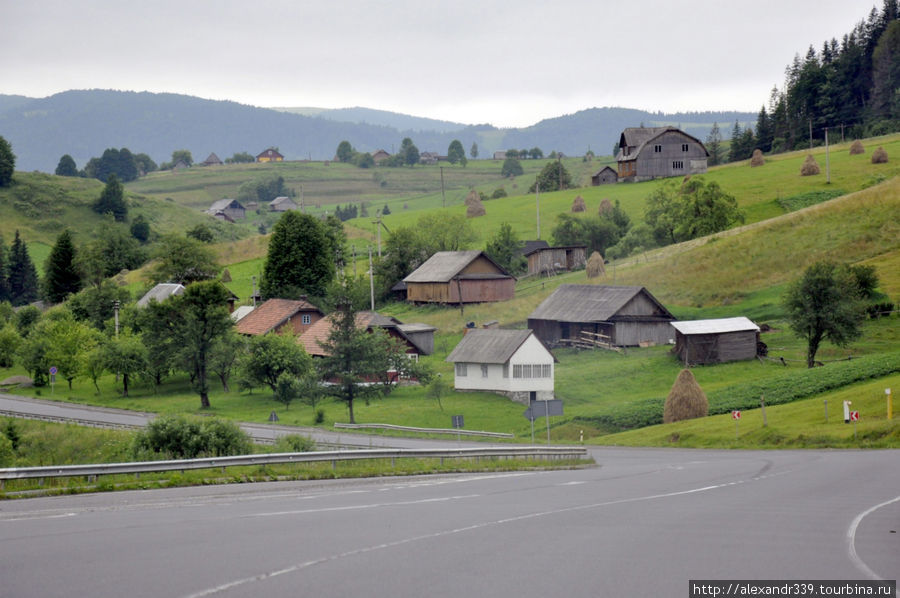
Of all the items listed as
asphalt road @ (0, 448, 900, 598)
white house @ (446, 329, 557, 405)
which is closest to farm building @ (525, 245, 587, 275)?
white house @ (446, 329, 557, 405)

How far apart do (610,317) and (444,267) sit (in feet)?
93.3

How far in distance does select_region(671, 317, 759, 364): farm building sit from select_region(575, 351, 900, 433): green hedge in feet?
29.3

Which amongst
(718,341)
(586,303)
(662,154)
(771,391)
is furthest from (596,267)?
(662,154)

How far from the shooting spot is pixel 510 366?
206ft

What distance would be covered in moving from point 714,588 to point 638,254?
9512cm

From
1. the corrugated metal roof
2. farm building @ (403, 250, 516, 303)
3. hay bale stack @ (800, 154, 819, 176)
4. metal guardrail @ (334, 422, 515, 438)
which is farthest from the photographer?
hay bale stack @ (800, 154, 819, 176)

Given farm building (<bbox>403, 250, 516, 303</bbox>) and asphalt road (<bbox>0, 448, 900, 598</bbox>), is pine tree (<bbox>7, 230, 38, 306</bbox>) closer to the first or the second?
farm building (<bbox>403, 250, 516, 303</bbox>)

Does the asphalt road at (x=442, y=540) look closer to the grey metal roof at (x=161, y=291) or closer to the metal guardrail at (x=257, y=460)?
the metal guardrail at (x=257, y=460)

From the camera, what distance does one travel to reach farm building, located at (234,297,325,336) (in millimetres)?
84938

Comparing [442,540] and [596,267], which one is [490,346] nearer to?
[596,267]

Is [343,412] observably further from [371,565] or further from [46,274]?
[46,274]

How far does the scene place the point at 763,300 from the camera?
77.5m

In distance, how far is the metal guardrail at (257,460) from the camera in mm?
21016

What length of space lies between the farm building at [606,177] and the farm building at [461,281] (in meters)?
55.2
